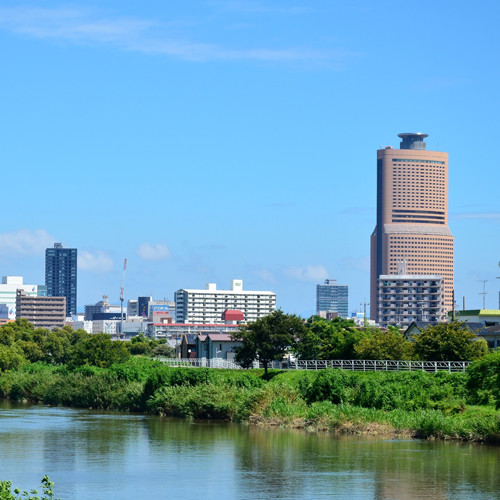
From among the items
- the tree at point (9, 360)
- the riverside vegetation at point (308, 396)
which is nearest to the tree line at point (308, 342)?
the riverside vegetation at point (308, 396)

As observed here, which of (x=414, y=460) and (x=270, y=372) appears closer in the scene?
(x=414, y=460)

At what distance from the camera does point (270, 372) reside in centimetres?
9012

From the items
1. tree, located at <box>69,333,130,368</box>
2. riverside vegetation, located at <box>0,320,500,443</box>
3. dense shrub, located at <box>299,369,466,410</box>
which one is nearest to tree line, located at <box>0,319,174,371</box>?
tree, located at <box>69,333,130,368</box>

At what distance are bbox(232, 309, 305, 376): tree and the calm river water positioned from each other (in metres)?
29.6

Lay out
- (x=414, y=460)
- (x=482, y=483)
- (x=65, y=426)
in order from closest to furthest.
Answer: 1. (x=482, y=483)
2. (x=414, y=460)
3. (x=65, y=426)

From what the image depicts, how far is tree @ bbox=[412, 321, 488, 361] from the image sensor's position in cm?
7612

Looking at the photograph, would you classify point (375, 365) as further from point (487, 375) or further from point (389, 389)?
point (487, 375)

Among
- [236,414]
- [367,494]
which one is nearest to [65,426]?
[236,414]

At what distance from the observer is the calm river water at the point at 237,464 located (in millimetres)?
37969

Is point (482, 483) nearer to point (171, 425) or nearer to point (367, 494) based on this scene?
point (367, 494)

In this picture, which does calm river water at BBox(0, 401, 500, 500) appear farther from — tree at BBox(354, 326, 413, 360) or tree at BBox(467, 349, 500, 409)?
tree at BBox(354, 326, 413, 360)

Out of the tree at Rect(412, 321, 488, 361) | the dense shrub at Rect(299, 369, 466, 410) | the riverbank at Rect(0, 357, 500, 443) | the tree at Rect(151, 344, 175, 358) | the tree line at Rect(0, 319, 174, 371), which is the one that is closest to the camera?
the riverbank at Rect(0, 357, 500, 443)

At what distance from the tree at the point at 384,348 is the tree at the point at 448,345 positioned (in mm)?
2396

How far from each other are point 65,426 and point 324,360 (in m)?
29.8
